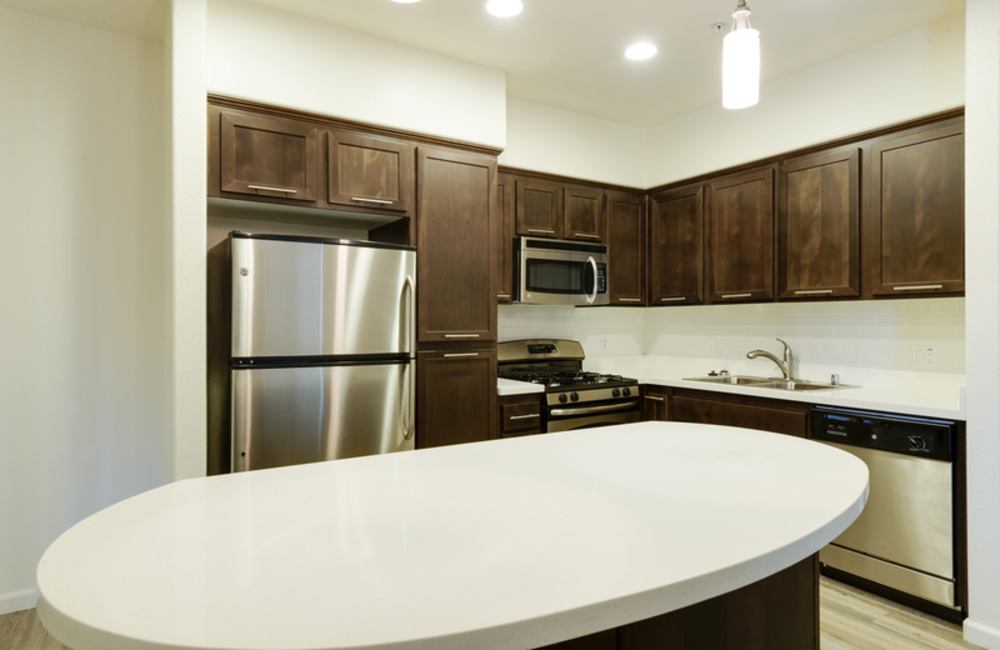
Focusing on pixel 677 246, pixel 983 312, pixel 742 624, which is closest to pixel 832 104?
pixel 677 246

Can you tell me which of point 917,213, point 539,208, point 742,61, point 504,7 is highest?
point 504,7

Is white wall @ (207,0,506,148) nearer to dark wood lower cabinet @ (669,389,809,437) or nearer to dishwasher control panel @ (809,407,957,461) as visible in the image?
dark wood lower cabinet @ (669,389,809,437)

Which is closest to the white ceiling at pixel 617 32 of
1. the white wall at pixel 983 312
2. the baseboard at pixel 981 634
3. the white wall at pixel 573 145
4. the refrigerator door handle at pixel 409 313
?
the white wall at pixel 573 145

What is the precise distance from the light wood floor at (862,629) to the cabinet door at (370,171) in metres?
2.31

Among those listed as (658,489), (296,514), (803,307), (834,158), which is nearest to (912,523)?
(803,307)

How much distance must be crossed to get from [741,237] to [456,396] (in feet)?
6.81

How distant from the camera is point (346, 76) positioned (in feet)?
9.43

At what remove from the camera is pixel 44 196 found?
279cm

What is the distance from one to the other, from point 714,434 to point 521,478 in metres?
0.82

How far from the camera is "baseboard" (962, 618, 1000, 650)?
2295 mm

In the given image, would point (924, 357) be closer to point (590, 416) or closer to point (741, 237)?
point (741, 237)

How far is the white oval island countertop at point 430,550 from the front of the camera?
27.1 inches

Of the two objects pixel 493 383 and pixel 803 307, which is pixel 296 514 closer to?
pixel 493 383

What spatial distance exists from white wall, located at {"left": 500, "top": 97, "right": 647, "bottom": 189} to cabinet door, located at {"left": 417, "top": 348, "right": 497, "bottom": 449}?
4.52 ft
